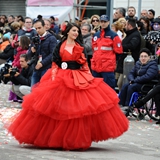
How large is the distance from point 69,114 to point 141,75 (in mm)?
4758

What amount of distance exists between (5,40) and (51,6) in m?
2.18

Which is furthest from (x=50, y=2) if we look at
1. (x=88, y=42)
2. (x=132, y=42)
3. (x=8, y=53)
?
(x=132, y=42)

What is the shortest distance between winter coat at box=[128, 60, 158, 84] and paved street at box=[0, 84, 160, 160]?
96 centimetres

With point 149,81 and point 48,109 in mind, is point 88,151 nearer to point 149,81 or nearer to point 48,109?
point 48,109

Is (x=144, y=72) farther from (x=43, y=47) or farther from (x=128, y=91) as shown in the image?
(x=43, y=47)

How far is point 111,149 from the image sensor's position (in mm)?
9156

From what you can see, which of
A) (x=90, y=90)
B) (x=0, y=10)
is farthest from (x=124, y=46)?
(x=0, y=10)

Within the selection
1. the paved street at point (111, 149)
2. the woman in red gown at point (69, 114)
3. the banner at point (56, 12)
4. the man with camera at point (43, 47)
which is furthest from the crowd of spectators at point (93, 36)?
the banner at point (56, 12)

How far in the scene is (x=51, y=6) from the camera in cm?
2231

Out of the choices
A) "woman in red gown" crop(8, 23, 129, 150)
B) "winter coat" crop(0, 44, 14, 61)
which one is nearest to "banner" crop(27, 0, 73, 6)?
"winter coat" crop(0, 44, 14, 61)

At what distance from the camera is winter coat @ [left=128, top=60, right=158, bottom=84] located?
12.7 meters

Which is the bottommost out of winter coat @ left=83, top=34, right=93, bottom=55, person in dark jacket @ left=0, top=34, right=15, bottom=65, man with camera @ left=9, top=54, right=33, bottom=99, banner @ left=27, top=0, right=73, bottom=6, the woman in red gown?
person in dark jacket @ left=0, top=34, right=15, bottom=65

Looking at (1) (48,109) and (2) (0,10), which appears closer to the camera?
(1) (48,109)

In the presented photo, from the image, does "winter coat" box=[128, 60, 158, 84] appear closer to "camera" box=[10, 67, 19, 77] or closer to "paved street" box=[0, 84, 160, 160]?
"paved street" box=[0, 84, 160, 160]
